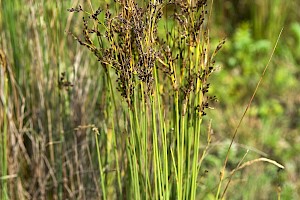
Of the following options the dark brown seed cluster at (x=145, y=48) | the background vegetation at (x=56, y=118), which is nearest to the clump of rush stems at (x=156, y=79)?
the dark brown seed cluster at (x=145, y=48)

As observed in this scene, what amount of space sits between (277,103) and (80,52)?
5.29 feet

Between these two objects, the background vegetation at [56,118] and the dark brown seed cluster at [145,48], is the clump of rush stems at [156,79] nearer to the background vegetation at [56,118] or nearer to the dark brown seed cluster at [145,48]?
the dark brown seed cluster at [145,48]

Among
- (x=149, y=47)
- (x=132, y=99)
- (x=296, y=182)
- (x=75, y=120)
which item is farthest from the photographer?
(x=296, y=182)

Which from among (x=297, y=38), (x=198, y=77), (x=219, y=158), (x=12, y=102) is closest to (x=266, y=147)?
(x=219, y=158)

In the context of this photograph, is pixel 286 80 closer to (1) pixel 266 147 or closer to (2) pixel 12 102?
(1) pixel 266 147

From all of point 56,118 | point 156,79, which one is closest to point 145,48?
point 156,79

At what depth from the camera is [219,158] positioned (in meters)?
3.37

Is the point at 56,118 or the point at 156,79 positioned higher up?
the point at 156,79

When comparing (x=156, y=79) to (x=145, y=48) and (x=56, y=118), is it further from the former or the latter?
(x=56, y=118)

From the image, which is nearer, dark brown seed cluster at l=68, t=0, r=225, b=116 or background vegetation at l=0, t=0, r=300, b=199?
dark brown seed cluster at l=68, t=0, r=225, b=116

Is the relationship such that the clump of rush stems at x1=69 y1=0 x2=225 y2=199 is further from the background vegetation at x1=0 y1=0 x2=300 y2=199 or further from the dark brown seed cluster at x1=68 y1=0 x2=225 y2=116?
the background vegetation at x1=0 y1=0 x2=300 y2=199

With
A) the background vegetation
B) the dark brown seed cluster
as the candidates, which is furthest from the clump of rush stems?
the background vegetation

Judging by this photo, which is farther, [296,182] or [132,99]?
[296,182]

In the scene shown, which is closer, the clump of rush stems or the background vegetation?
the clump of rush stems
